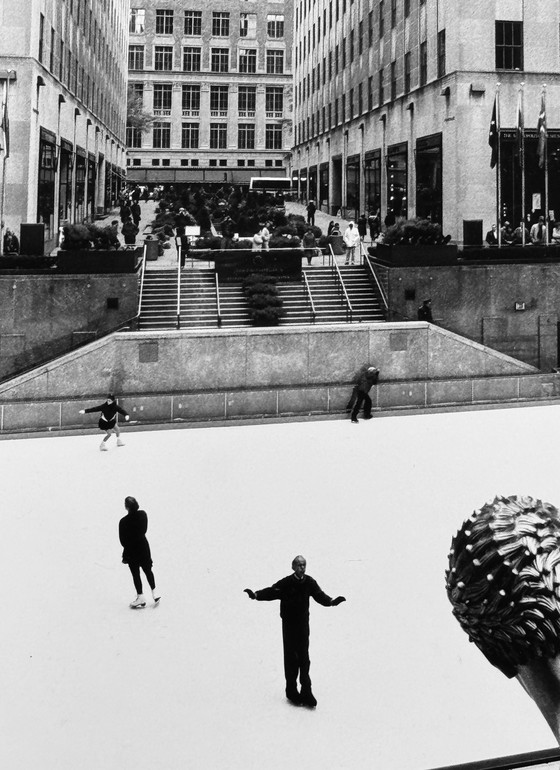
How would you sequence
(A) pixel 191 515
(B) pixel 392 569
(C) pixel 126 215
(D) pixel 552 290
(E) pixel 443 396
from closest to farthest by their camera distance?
(B) pixel 392 569 < (A) pixel 191 515 < (E) pixel 443 396 < (D) pixel 552 290 < (C) pixel 126 215

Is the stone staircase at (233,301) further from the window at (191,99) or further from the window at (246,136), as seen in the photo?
the window at (191,99)

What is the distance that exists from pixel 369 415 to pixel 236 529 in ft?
29.2

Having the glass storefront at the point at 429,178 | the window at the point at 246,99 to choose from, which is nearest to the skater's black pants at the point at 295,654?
the glass storefront at the point at 429,178

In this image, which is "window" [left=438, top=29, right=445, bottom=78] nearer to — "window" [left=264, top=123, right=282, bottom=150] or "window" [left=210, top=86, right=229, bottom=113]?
"window" [left=264, top=123, right=282, bottom=150]

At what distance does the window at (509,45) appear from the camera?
33094 mm

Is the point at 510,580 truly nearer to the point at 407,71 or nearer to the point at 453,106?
the point at 453,106

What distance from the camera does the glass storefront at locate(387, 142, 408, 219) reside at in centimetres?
4072

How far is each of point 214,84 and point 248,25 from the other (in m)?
8.50

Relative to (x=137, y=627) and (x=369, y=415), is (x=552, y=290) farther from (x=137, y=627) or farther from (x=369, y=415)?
(x=137, y=627)

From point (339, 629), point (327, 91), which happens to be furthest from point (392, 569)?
point (327, 91)

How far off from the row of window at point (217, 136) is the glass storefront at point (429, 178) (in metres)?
51.6

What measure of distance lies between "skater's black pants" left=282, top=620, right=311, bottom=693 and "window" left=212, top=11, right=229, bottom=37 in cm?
9249

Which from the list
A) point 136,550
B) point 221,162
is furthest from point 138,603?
point 221,162

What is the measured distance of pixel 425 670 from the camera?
685cm
